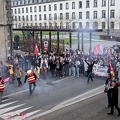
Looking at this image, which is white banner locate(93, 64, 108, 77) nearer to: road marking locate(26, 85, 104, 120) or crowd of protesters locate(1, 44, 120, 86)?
crowd of protesters locate(1, 44, 120, 86)

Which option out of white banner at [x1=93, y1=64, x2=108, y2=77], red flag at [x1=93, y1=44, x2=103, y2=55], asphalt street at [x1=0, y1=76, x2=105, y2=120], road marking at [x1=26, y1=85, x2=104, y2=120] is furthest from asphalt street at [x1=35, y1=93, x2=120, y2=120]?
red flag at [x1=93, y1=44, x2=103, y2=55]

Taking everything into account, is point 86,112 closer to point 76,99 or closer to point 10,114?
point 76,99

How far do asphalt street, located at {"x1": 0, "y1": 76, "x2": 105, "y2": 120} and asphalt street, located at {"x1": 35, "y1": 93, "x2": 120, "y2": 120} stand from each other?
2.62ft

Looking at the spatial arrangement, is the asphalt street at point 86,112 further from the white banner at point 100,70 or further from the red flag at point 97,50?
the red flag at point 97,50

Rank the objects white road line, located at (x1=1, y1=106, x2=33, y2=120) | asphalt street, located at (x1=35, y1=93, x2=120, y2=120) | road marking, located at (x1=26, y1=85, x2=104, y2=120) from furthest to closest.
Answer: road marking, located at (x1=26, y1=85, x2=104, y2=120)
white road line, located at (x1=1, y1=106, x2=33, y2=120)
asphalt street, located at (x1=35, y1=93, x2=120, y2=120)

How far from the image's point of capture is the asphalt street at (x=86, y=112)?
10.4 metres

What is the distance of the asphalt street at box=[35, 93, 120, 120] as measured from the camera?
1044cm

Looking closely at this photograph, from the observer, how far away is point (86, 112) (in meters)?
11.0

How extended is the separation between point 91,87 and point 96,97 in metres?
1.97

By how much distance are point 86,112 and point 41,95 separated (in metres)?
3.43

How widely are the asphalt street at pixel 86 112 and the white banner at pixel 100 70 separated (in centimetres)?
423

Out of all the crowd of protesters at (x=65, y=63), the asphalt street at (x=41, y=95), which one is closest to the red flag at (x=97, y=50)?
the crowd of protesters at (x=65, y=63)

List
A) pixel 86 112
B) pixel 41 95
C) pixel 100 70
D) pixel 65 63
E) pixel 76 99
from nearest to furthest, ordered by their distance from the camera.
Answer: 1. pixel 86 112
2. pixel 76 99
3. pixel 41 95
4. pixel 100 70
5. pixel 65 63

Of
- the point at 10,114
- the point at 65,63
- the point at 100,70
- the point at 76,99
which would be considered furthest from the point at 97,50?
the point at 10,114
